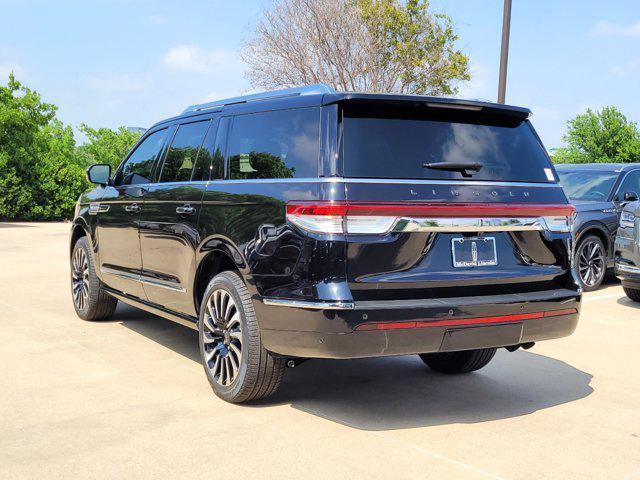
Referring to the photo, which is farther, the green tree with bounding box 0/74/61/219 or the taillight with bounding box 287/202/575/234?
the green tree with bounding box 0/74/61/219

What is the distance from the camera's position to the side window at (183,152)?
5.66m

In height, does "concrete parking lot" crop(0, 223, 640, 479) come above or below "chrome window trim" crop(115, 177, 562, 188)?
below

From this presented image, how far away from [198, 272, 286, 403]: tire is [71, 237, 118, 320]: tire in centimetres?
253

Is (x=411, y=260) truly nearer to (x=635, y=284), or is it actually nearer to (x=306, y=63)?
(x=635, y=284)

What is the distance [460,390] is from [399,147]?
6.23 feet

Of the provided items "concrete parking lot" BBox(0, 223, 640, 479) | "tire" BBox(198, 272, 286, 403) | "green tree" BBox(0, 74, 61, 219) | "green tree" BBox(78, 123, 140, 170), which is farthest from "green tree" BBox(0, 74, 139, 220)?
"green tree" BBox(78, 123, 140, 170)

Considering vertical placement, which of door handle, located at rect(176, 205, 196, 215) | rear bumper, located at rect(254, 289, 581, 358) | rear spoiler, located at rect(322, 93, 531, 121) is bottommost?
rear bumper, located at rect(254, 289, 581, 358)

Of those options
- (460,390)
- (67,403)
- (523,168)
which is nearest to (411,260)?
(523,168)

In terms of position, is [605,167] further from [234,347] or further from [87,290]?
[234,347]

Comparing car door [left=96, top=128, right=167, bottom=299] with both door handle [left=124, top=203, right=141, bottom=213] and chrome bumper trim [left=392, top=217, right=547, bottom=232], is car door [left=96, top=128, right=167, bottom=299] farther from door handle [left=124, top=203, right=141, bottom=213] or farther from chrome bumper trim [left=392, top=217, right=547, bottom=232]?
chrome bumper trim [left=392, top=217, right=547, bottom=232]

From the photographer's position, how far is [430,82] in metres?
30.2

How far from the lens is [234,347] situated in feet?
15.7

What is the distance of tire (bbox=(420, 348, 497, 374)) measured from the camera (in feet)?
18.5

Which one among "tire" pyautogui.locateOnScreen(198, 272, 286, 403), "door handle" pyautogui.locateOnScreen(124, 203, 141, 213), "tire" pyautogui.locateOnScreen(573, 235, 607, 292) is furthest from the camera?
"tire" pyautogui.locateOnScreen(573, 235, 607, 292)
